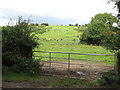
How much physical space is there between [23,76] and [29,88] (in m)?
2.43

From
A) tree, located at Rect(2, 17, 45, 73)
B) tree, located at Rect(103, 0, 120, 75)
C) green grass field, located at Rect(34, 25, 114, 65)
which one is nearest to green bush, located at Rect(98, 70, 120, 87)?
tree, located at Rect(103, 0, 120, 75)

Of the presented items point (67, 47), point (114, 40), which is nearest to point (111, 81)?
point (114, 40)

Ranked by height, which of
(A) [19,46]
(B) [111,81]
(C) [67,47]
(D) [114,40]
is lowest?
(B) [111,81]

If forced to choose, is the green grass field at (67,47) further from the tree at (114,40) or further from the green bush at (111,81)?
the green bush at (111,81)

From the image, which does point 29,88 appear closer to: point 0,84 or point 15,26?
point 0,84

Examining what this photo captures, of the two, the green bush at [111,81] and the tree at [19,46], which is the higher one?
the tree at [19,46]

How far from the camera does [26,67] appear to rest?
998 centimetres

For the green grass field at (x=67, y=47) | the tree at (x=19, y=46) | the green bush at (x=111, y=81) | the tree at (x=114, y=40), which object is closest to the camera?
the green bush at (x=111, y=81)

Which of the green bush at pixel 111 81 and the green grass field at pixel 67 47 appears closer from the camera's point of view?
the green bush at pixel 111 81

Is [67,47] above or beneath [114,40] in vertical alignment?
beneath

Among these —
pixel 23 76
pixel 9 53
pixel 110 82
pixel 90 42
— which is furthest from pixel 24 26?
pixel 90 42

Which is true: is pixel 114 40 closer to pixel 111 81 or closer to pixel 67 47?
pixel 111 81

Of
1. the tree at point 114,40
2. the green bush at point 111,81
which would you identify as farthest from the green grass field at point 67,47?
the green bush at point 111,81

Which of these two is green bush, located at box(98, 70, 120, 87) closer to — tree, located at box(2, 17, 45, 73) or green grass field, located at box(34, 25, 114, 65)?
tree, located at box(2, 17, 45, 73)
